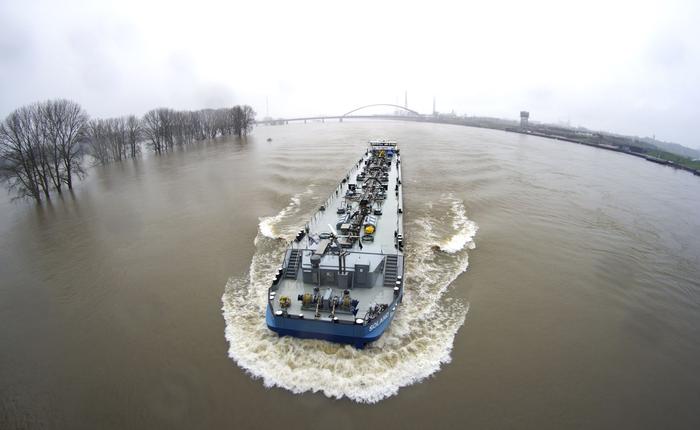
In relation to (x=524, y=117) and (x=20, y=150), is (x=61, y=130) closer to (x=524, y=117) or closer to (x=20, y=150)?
(x=20, y=150)

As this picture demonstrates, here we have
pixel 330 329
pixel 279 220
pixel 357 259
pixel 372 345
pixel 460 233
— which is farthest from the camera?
pixel 279 220

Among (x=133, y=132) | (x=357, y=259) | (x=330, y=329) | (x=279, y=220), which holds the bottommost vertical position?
(x=330, y=329)

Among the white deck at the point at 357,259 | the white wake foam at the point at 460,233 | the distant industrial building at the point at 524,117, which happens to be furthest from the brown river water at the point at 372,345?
the distant industrial building at the point at 524,117

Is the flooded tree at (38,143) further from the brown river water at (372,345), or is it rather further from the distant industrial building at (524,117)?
the distant industrial building at (524,117)

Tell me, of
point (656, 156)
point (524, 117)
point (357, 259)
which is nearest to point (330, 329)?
point (357, 259)

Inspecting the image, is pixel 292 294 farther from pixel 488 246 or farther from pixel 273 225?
pixel 488 246

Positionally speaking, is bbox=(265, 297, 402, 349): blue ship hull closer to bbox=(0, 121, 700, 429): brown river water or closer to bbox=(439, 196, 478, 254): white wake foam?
bbox=(0, 121, 700, 429): brown river water
